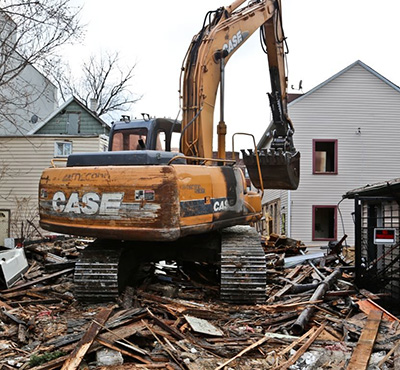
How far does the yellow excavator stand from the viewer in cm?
586

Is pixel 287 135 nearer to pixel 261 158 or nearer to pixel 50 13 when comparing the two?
pixel 261 158

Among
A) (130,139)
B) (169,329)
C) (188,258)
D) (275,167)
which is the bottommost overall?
(169,329)

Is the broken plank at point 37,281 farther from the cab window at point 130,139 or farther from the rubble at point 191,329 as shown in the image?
the cab window at point 130,139

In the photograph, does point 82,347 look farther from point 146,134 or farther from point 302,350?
point 146,134

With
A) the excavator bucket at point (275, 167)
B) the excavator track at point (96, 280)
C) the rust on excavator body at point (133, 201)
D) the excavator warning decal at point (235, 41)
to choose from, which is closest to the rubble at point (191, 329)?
the excavator track at point (96, 280)

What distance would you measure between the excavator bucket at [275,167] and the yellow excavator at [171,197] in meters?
1.95

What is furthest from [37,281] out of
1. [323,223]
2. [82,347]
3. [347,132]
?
[323,223]

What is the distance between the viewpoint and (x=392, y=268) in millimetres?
8805

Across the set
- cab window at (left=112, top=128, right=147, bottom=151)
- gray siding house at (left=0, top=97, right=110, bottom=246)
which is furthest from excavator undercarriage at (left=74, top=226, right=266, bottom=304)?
gray siding house at (left=0, top=97, right=110, bottom=246)

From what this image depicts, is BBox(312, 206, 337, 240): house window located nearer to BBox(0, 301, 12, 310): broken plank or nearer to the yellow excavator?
the yellow excavator

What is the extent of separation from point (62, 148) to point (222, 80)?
16.0m

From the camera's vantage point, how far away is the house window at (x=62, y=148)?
72.4 ft

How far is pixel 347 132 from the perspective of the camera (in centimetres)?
2208

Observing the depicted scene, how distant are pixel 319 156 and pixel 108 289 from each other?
18.4m
